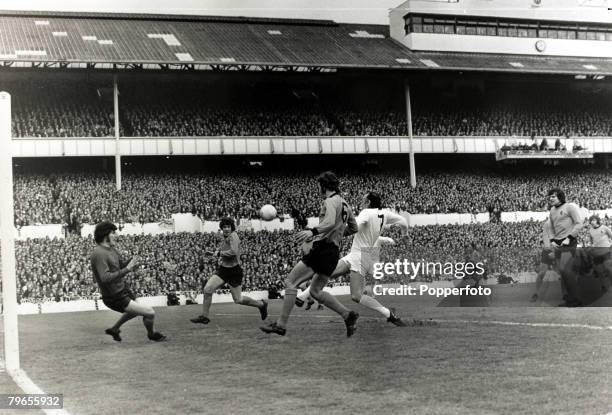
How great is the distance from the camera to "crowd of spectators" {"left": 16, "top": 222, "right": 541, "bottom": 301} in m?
23.0

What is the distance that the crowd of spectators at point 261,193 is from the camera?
28281mm

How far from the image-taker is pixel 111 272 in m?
9.82

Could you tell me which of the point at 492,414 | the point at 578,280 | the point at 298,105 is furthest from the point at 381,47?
the point at 492,414

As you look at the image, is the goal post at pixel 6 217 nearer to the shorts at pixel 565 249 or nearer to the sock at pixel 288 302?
the sock at pixel 288 302

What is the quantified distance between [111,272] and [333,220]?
10.7 feet

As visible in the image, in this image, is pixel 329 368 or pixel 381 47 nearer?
pixel 329 368

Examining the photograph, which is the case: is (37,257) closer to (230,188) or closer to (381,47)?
(230,188)

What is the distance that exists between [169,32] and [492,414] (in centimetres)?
3480

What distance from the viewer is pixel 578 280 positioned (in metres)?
13.9

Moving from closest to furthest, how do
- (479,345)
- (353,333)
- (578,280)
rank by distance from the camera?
1. (479,345)
2. (353,333)
3. (578,280)

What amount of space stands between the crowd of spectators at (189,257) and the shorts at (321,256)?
13.8 meters

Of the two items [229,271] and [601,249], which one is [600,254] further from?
[229,271]

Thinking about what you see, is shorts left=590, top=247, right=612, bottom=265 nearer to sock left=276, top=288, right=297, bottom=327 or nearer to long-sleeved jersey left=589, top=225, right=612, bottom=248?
long-sleeved jersey left=589, top=225, right=612, bottom=248

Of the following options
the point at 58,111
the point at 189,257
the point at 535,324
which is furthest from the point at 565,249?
the point at 58,111
